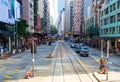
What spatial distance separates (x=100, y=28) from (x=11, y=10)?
3468 cm

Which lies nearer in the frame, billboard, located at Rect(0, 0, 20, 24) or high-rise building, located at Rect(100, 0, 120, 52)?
billboard, located at Rect(0, 0, 20, 24)

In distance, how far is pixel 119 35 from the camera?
7262 cm

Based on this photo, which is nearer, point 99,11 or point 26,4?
point 99,11

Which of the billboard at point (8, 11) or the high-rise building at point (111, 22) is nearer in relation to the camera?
the billboard at point (8, 11)

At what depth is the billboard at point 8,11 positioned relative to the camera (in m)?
70.7

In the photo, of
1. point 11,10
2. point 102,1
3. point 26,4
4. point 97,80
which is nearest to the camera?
point 97,80

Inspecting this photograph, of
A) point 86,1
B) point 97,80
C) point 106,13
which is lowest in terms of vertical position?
point 97,80

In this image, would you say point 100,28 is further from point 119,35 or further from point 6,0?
point 6,0

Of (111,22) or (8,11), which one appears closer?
(8,11)

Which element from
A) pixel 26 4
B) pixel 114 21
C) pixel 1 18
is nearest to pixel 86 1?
pixel 26 4

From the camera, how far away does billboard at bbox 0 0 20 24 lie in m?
70.7

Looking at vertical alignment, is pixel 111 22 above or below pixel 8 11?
below

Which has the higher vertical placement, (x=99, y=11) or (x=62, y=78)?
(x=99, y=11)

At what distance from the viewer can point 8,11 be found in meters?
76.6
